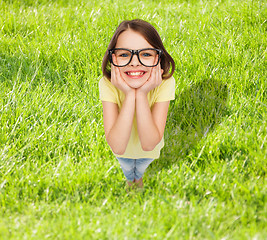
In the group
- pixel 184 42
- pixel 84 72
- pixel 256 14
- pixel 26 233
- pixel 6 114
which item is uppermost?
pixel 256 14

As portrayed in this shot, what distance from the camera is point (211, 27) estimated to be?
15.5 ft

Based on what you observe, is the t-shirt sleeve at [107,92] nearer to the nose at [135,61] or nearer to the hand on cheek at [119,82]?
the hand on cheek at [119,82]

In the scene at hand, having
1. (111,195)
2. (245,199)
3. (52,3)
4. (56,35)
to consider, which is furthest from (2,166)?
(52,3)

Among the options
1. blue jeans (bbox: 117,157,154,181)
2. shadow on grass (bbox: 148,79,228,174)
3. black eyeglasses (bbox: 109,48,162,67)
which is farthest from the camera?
shadow on grass (bbox: 148,79,228,174)

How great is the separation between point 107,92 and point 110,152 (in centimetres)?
74

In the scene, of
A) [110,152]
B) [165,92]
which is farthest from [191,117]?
[165,92]

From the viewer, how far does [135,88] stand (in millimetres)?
2576

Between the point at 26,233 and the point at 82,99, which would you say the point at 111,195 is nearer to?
the point at 26,233

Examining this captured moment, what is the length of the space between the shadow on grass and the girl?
613 mm

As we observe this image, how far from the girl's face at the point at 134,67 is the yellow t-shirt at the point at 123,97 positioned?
0.18m

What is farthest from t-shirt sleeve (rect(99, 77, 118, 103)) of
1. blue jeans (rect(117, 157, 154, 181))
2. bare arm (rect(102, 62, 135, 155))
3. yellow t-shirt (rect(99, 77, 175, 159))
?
blue jeans (rect(117, 157, 154, 181))

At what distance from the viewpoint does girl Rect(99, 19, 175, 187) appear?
2547 millimetres

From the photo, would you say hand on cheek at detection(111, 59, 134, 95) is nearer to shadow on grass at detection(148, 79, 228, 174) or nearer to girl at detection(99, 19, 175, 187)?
girl at detection(99, 19, 175, 187)

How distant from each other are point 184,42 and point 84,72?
1.17 m
